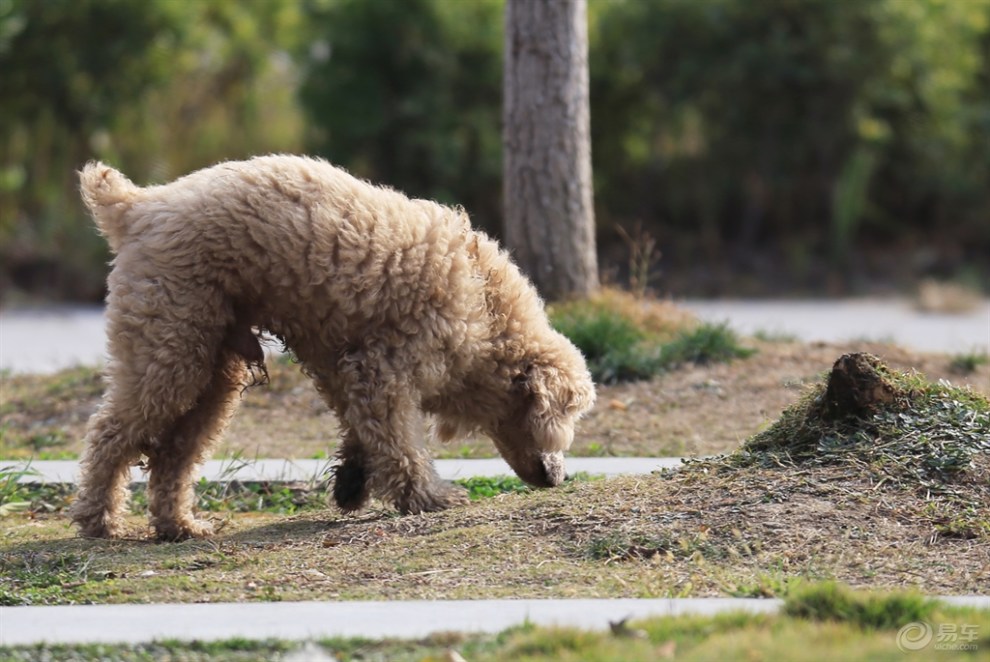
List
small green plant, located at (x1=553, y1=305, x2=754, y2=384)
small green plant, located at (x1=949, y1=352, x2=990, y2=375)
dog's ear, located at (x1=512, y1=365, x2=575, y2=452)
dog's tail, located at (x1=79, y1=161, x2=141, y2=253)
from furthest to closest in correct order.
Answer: small green plant, located at (x1=949, y1=352, x2=990, y2=375) < small green plant, located at (x1=553, y1=305, x2=754, y2=384) < dog's ear, located at (x1=512, y1=365, x2=575, y2=452) < dog's tail, located at (x1=79, y1=161, x2=141, y2=253)

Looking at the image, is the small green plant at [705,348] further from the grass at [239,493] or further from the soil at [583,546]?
the soil at [583,546]

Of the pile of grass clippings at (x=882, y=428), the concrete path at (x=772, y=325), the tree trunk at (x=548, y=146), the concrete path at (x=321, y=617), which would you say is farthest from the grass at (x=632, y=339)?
the concrete path at (x=321, y=617)

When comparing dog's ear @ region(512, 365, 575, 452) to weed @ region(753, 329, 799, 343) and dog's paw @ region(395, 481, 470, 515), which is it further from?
weed @ region(753, 329, 799, 343)

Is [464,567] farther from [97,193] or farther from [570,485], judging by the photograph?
[97,193]

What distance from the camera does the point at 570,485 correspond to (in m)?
6.80

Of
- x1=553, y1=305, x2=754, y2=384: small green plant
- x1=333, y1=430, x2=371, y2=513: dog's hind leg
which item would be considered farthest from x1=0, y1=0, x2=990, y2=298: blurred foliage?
x1=333, y1=430, x2=371, y2=513: dog's hind leg

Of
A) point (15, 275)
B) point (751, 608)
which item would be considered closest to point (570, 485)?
point (751, 608)

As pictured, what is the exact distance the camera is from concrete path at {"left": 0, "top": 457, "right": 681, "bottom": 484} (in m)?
7.48

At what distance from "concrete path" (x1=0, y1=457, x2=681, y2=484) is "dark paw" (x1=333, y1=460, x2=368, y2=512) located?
2.17 feet

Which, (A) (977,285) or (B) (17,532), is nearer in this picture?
(B) (17,532)

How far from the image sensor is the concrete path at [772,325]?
38.9ft

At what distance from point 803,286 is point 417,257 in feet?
37.2

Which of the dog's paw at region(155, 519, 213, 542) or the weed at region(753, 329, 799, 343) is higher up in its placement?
the weed at region(753, 329, 799, 343)
